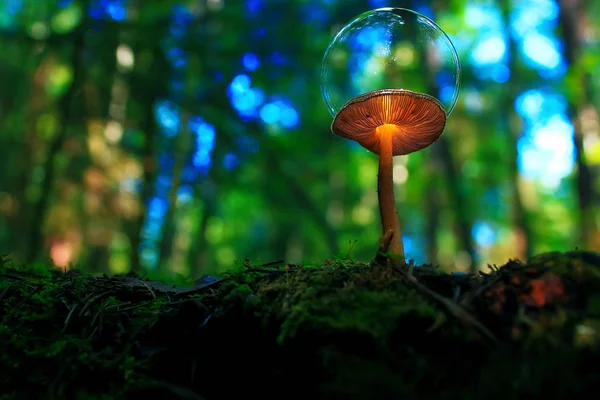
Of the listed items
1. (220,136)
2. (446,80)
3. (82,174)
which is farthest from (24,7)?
(446,80)

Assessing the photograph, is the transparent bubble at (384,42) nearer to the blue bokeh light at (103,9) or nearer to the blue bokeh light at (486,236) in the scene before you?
the blue bokeh light at (103,9)

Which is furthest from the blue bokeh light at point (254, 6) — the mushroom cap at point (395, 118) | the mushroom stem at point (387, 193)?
the mushroom stem at point (387, 193)

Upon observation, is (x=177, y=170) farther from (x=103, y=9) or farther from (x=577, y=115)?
(x=577, y=115)

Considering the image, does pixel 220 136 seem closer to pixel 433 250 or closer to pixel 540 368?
pixel 540 368

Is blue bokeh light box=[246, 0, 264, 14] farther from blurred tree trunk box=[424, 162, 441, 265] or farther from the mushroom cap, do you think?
blurred tree trunk box=[424, 162, 441, 265]

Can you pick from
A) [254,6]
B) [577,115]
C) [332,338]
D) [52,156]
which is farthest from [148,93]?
[577,115]

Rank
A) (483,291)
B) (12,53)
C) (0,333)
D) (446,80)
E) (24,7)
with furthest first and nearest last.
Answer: (24,7) < (12,53) < (446,80) < (0,333) < (483,291)
